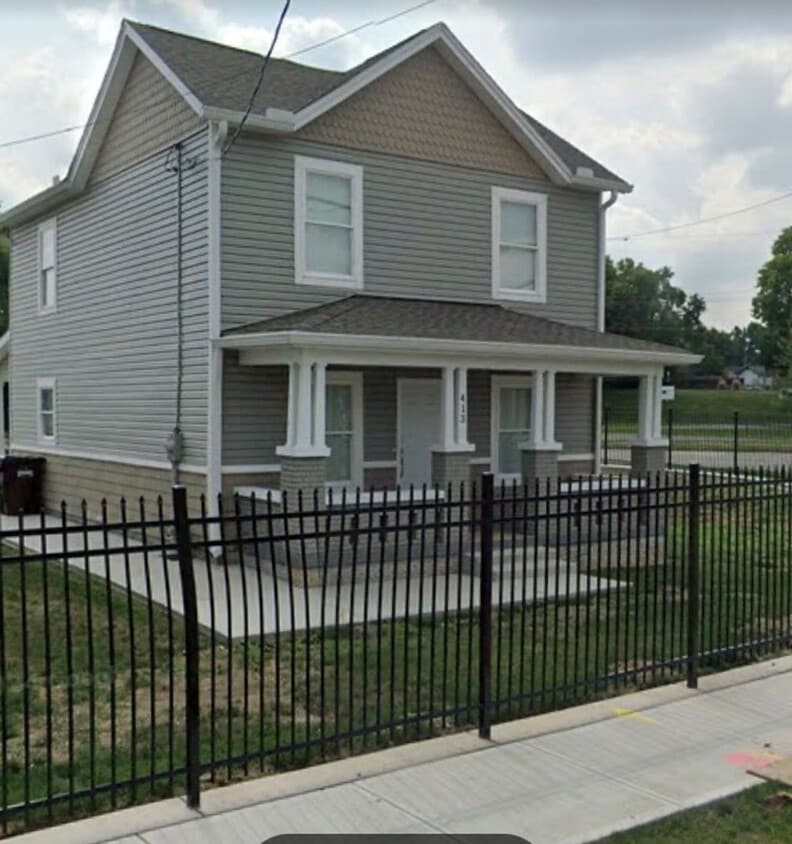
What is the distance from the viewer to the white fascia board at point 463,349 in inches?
431

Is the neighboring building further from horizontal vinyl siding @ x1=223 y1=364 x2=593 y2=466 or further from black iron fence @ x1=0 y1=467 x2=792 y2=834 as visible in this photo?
black iron fence @ x1=0 y1=467 x2=792 y2=834

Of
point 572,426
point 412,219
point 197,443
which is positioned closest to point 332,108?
point 412,219

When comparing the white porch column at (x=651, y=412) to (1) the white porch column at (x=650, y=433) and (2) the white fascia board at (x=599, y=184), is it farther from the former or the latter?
(2) the white fascia board at (x=599, y=184)

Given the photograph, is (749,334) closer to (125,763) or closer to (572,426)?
(572,426)

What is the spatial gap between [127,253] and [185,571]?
34.5ft

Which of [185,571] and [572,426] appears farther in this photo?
[572,426]

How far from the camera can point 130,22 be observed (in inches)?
546

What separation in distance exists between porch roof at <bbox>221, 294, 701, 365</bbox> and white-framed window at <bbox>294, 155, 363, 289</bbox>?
411 mm

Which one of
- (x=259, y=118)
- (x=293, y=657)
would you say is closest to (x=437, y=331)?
(x=259, y=118)

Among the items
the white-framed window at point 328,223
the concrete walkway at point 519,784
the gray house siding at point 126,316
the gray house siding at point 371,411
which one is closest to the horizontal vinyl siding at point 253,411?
the gray house siding at point 371,411

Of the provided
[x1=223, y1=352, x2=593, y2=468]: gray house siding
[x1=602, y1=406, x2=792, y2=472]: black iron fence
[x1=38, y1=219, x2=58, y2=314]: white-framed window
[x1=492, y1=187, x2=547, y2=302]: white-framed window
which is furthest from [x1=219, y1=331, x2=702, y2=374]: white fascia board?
[x1=602, y1=406, x2=792, y2=472]: black iron fence

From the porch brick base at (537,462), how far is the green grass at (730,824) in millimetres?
8557

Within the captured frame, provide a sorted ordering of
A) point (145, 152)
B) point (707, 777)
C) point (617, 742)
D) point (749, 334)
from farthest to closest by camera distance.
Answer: point (749, 334) < point (145, 152) < point (617, 742) < point (707, 777)

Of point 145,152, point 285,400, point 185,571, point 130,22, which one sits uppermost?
point 130,22
